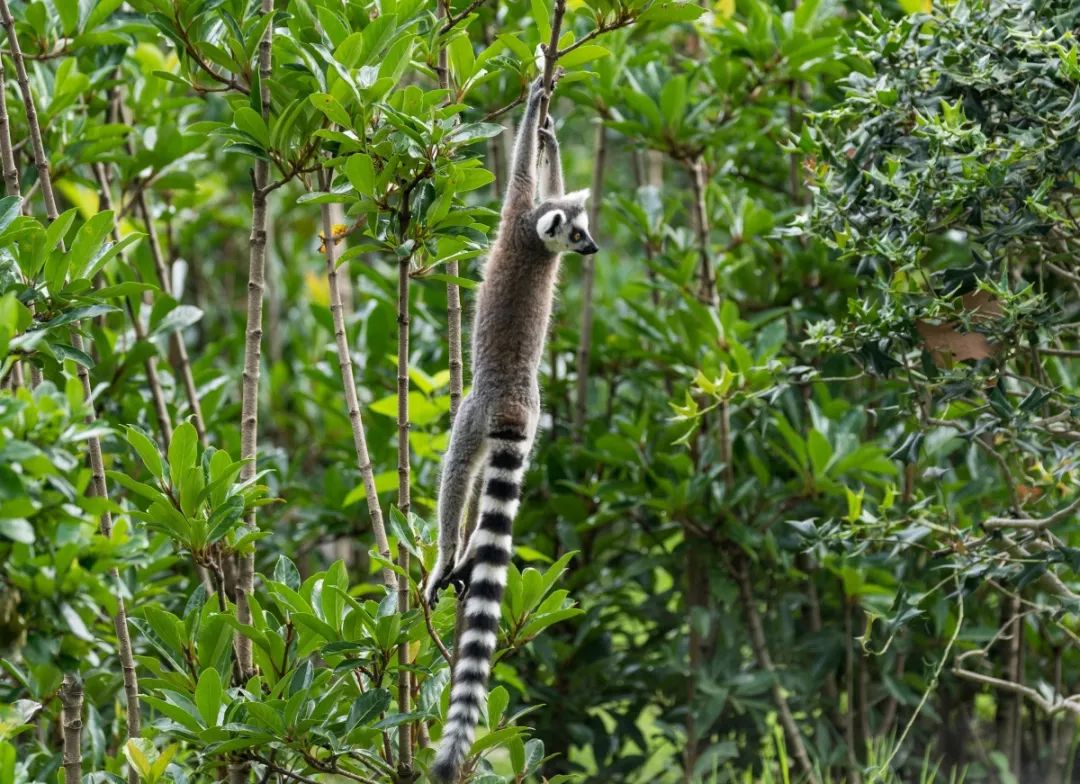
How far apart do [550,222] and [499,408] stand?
1.96 ft

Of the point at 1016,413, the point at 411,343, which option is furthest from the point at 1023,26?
the point at 411,343

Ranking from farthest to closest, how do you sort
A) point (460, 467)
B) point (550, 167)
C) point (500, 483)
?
point (550, 167) → point (460, 467) → point (500, 483)

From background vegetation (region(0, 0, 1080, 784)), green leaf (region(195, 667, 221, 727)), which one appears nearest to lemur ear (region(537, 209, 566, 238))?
background vegetation (region(0, 0, 1080, 784))

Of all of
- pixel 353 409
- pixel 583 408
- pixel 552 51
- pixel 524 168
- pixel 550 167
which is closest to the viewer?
pixel 552 51

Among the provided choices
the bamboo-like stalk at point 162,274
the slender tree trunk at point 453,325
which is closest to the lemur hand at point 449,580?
the slender tree trunk at point 453,325

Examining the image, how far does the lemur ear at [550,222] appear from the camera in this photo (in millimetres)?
3848

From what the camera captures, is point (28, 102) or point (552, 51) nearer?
point (552, 51)

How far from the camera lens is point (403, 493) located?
3.23 metres

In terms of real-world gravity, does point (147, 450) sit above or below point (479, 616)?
above

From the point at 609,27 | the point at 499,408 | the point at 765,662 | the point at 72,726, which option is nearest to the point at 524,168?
the point at 499,408

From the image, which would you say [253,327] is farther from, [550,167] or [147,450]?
[550,167]

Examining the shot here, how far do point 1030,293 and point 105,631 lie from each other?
298cm

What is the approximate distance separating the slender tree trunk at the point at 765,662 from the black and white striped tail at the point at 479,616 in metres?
1.97

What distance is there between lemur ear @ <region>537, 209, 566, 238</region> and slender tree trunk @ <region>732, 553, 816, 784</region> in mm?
1865
